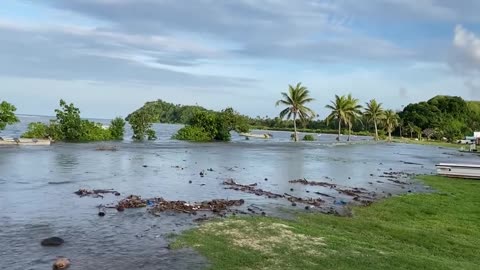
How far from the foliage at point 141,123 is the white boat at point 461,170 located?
47181 mm

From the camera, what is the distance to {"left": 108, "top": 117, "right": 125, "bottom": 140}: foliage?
7214cm

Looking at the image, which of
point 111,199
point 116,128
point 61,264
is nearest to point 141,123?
point 116,128

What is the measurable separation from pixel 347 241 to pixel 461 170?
27973mm

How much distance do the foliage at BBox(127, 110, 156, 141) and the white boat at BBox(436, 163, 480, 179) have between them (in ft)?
155

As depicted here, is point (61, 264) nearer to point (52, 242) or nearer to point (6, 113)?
point (52, 242)

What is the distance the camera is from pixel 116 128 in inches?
2864

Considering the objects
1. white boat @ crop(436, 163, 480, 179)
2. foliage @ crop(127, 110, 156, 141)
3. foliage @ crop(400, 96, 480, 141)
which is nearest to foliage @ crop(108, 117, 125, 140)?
foliage @ crop(127, 110, 156, 141)

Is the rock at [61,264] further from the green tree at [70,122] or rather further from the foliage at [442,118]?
the foliage at [442,118]

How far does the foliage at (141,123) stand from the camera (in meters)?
73.6

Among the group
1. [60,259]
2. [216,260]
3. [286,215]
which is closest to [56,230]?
[60,259]

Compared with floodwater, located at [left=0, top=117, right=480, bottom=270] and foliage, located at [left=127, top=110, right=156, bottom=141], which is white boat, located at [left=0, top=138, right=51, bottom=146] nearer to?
floodwater, located at [left=0, top=117, right=480, bottom=270]

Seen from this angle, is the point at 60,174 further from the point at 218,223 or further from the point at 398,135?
the point at 398,135

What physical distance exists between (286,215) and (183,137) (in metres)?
63.2

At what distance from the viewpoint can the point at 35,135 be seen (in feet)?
195
